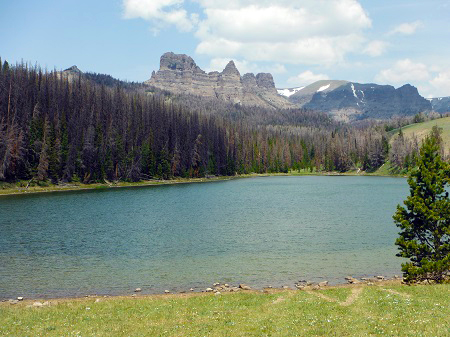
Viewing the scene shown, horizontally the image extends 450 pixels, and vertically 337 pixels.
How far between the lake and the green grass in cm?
668

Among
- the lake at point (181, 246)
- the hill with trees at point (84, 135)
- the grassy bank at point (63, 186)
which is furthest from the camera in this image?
the hill with trees at point (84, 135)

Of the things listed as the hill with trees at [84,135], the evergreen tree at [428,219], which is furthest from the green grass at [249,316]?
the hill with trees at [84,135]

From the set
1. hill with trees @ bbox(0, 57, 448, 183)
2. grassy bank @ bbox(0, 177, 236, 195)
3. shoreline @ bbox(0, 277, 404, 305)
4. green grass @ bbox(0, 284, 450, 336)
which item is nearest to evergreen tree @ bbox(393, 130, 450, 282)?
green grass @ bbox(0, 284, 450, 336)

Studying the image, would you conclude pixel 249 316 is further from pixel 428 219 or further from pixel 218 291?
pixel 428 219

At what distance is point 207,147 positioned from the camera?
196 m

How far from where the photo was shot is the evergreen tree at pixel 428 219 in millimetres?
27250

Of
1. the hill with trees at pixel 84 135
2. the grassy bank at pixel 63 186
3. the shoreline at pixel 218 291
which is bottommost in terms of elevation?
the shoreline at pixel 218 291

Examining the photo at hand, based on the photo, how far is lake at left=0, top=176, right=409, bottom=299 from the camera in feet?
113

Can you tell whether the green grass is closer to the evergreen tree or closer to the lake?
the evergreen tree

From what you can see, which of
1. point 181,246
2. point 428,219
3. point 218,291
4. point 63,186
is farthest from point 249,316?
point 63,186

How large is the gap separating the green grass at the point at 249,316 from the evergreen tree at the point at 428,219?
2602mm

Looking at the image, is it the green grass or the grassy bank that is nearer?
the green grass

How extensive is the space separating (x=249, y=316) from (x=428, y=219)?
1608 centimetres

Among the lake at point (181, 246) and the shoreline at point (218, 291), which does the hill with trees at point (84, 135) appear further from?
the shoreline at point (218, 291)
